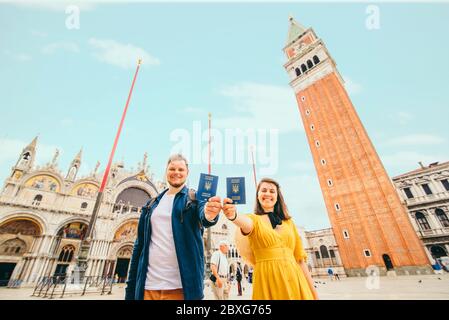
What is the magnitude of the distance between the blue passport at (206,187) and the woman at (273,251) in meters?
0.27

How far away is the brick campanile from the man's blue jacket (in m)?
26.1

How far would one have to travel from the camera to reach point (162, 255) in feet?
7.33

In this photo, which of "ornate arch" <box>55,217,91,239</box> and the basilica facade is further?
"ornate arch" <box>55,217,91,239</box>

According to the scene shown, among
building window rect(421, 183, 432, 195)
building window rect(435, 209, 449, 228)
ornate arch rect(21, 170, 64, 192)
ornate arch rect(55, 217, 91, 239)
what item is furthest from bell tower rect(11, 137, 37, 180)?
building window rect(435, 209, 449, 228)

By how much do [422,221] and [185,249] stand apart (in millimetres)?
33945

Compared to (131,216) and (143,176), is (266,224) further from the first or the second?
(143,176)

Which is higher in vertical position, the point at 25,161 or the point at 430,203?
the point at 25,161

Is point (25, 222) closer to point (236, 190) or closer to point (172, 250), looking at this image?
point (172, 250)

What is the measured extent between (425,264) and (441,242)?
6.58m

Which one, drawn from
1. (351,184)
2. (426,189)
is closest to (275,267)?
(351,184)

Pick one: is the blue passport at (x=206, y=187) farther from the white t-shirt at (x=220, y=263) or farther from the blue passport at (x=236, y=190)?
the white t-shirt at (x=220, y=263)

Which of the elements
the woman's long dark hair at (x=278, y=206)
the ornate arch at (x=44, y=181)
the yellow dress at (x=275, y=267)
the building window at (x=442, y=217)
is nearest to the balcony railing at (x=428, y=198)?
the building window at (x=442, y=217)

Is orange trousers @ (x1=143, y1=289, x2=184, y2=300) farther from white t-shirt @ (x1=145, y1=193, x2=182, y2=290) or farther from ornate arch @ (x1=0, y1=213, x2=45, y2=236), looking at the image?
ornate arch @ (x1=0, y1=213, x2=45, y2=236)

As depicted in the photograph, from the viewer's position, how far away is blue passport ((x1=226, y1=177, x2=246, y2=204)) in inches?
97.2
